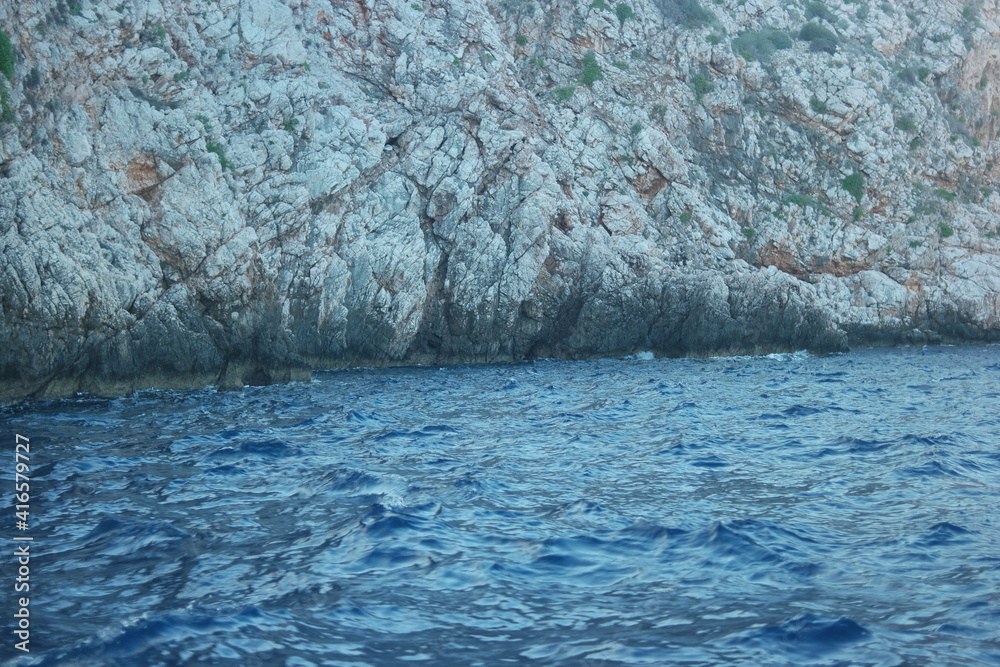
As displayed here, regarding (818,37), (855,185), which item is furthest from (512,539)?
(818,37)

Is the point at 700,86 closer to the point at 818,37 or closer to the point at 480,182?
the point at 818,37

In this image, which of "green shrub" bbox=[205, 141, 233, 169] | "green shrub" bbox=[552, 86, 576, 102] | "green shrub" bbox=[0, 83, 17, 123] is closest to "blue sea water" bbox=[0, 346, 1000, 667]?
"green shrub" bbox=[0, 83, 17, 123]

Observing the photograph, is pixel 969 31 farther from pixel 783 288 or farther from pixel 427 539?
pixel 427 539

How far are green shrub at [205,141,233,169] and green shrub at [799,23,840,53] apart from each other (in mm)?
28861

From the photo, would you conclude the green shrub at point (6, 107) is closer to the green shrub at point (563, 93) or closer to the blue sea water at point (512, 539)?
the blue sea water at point (512, 539)

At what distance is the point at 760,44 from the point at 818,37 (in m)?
3.19

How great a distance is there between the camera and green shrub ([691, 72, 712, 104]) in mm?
34656

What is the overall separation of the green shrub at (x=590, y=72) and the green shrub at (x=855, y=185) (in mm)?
11997

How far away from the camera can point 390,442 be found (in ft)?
40.5

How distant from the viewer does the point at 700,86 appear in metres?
34.7

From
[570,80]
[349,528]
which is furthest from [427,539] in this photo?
[570,80]

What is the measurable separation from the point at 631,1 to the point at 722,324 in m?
17.0

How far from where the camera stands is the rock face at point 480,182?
18469 millimetres

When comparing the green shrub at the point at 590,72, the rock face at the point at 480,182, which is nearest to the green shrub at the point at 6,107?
the rock face at the point at 480,182
